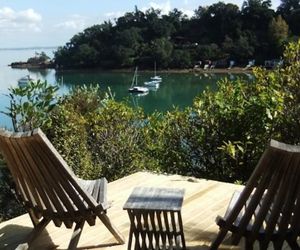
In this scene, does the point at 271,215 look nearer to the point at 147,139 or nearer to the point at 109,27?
the point at 147,139

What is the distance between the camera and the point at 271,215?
2.28 meters

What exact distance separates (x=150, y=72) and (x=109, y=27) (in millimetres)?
10089

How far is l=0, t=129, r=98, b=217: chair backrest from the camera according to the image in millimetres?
2490

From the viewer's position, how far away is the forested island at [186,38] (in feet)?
174

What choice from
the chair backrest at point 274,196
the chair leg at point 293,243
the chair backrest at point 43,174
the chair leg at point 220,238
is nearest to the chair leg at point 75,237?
the chair backrest at point 43,174

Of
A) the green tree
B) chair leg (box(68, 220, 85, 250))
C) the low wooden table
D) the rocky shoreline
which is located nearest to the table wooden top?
the low wooden table

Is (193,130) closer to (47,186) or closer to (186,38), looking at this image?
(47,186)

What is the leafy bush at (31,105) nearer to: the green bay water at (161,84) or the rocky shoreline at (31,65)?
the green bay water at (161,84)

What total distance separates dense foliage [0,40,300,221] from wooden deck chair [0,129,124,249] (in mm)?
2049

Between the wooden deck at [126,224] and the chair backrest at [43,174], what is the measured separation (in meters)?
0.38

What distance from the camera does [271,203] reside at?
89.3 inches

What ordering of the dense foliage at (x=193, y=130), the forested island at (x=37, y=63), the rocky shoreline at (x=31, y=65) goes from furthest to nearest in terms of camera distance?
the forested island at (x=37, y=63) < the rocky shoreline at (x=31, y=65) < the dense foliage at (x=193, y=130)

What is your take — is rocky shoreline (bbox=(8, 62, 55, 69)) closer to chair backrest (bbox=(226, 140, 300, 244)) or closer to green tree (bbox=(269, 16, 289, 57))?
green tree (bbox=(269, 16, 289, 57))

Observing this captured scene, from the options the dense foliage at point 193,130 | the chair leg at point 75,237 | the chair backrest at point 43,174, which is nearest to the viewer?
the chair backrest at point 43,174
